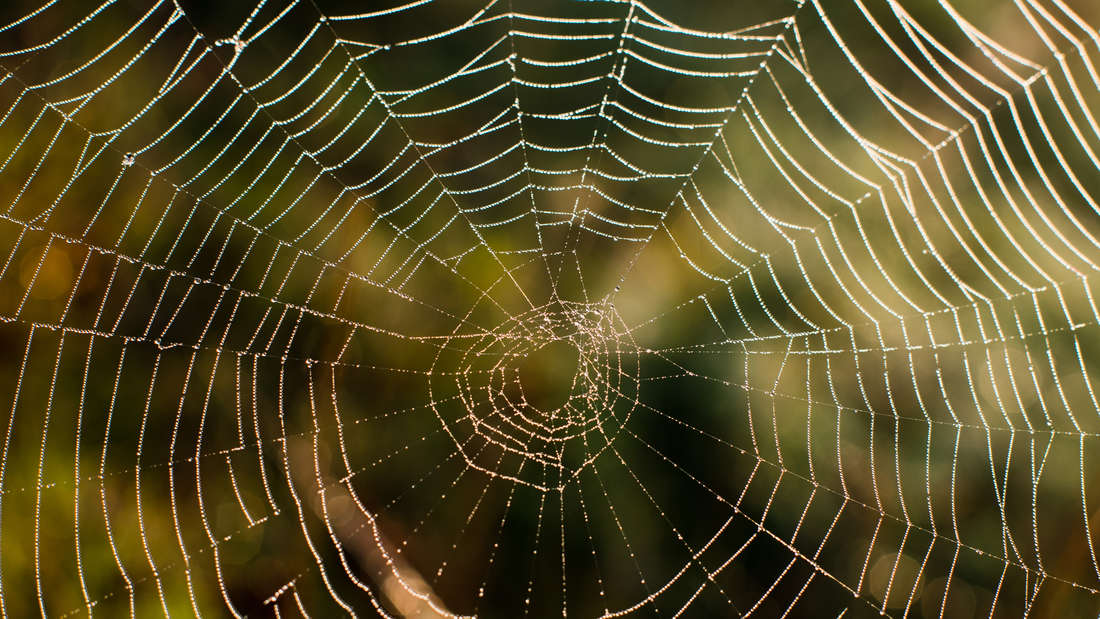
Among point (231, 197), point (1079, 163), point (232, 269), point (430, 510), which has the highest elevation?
point (231, 197)

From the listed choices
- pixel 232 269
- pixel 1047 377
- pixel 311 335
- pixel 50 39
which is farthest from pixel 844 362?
pixel 50 39

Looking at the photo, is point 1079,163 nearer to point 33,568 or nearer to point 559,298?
point 559,298

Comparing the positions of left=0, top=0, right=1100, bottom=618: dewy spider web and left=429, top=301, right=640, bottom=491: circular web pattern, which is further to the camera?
left=429, top=301, right=640, bottom=491: circular web pattern

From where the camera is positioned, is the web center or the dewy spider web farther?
the web center

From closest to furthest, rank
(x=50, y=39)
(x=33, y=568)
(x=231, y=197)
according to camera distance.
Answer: (x=33, y=568)
(x=50, y=39)
(x=231, y=197)
